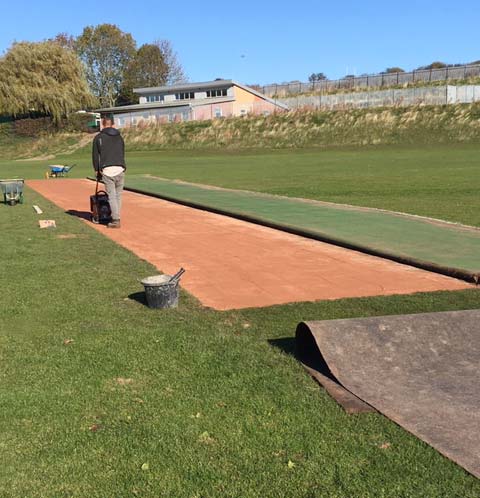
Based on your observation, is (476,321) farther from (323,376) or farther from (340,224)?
(340,224)

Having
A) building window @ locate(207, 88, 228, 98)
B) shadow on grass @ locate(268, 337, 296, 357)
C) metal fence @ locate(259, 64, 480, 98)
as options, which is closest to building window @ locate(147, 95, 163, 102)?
building window @ locate(207, 88, 228, 98)

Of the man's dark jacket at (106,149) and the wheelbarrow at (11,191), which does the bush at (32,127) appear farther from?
the man's dark jacket at (106,149)

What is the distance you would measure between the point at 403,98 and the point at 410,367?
5866 centimetres

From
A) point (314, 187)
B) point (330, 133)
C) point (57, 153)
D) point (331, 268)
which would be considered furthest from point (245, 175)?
point (57, 153)

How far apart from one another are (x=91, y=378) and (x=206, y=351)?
0.94m

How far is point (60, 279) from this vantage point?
7.40 meters

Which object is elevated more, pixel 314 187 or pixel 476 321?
pixel 476 321

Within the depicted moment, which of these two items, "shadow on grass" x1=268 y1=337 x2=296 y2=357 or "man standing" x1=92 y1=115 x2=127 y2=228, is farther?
"man standing" x1=92 y1=115 x2=127 y2=228

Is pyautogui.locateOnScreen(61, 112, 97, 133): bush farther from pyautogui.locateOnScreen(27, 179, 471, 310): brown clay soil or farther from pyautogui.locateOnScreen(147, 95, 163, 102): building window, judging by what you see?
pyautogui.locateOnScreen(27, 179, 471, 310): brown clay soil

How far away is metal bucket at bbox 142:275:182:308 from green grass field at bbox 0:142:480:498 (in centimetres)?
14

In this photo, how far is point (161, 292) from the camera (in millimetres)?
5938

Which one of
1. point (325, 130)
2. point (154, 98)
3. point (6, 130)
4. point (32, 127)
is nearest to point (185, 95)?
point (154, 98)

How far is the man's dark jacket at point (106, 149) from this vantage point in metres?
11.7

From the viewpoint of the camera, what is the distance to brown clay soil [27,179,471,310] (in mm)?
6699
